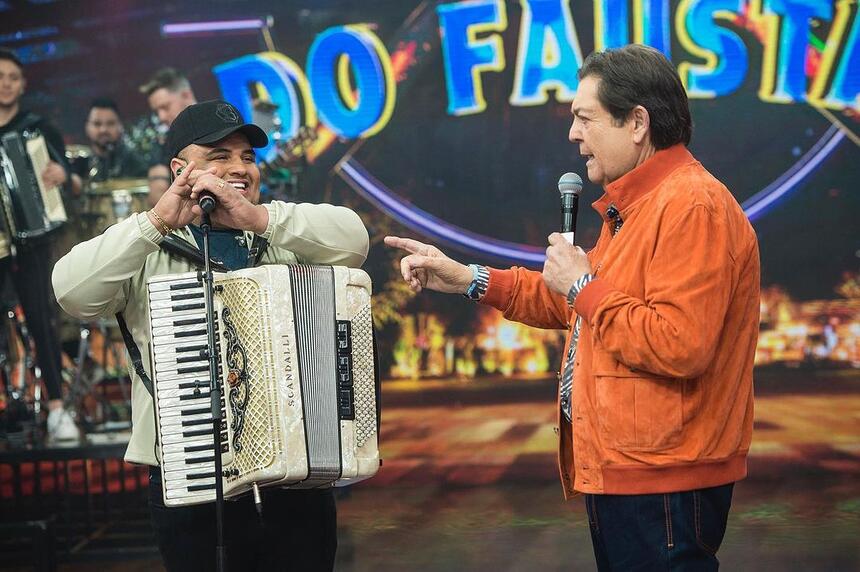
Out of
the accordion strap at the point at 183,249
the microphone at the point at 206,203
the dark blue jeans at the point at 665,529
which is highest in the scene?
the microphone at the point at 206,203

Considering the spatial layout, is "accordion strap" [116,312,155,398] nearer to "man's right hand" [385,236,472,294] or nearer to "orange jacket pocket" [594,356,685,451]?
"man's right hand" [385,236,472,294]

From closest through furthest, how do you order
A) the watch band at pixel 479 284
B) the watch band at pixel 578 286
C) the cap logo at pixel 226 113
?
1. the watch band at pixel 578 286
2. the cap logo at pixel 226 113
3. the watch band at pixel 479 284

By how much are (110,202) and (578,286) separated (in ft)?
14.3

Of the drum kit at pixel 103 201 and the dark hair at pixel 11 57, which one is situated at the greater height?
the dark hair at pixel 11 57

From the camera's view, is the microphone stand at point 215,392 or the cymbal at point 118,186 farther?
the cymbal at point 118,186

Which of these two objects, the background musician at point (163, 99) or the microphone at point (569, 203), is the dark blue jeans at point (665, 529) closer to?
the microphone at point (569, 203)

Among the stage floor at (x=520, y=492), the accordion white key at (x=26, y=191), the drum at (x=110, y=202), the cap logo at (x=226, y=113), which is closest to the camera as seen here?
the cap logo at (x=226, y=113)

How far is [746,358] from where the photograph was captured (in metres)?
2.36

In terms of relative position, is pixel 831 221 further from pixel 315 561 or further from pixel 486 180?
pixel 315 561

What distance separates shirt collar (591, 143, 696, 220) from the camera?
2365 millimetres

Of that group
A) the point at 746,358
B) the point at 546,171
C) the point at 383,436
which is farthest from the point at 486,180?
the point at 746,358

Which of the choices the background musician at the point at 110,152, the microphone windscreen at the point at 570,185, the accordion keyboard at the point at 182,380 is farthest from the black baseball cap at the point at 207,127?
the background musician at the point at 110,152

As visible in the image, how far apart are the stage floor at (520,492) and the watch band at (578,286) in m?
2.61

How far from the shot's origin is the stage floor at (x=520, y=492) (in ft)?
15.8
